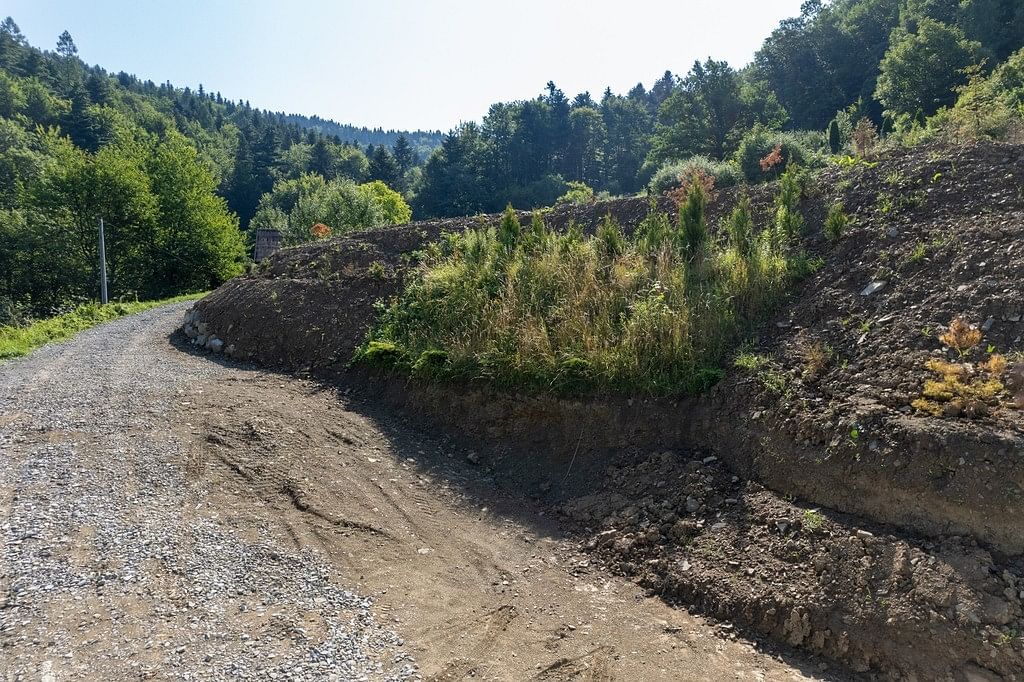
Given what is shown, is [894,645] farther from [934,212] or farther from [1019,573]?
[934,212]

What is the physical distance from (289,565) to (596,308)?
3.94 meters

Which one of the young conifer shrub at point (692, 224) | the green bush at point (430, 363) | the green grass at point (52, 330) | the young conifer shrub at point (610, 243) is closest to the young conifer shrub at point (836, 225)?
the young conifer shrub at point (692, 224)

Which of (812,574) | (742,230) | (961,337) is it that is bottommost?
(812,574)

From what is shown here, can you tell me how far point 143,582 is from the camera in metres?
3.63

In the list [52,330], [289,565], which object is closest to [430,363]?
[289,565]

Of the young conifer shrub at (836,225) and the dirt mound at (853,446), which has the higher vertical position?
the young conifer shrub at (836,225)

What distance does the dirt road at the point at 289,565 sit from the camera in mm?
3193

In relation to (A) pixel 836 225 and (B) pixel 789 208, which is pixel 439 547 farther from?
(B) pixel 789 208

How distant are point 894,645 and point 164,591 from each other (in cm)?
446

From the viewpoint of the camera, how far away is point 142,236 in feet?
81.6

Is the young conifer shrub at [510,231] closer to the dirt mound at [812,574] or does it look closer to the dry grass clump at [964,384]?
the dirt mound at [812,574]

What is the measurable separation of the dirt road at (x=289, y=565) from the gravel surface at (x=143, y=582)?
13 millimetres

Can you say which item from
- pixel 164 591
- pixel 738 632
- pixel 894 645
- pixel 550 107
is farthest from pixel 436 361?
pixel 550 107

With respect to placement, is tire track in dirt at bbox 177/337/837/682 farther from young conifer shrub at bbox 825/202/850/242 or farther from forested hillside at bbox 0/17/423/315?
forested hillside at bbox 0/17/423/315
